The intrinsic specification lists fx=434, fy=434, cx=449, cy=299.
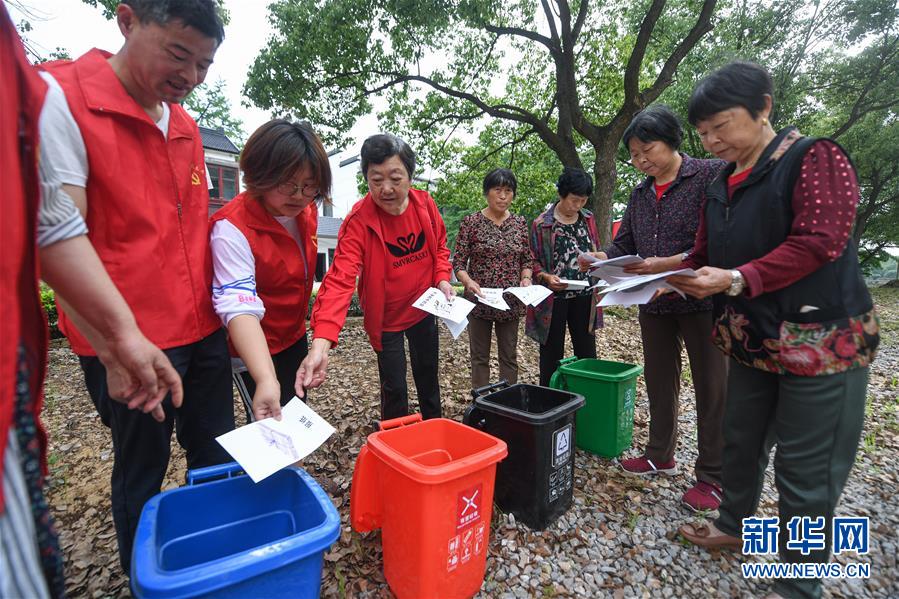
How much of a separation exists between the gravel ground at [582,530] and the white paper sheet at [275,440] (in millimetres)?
929

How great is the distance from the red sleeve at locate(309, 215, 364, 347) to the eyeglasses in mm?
440

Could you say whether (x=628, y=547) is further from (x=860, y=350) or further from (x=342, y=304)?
(x=342, y=304)

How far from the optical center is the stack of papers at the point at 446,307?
245 centimetres

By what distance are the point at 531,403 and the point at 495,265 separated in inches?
53.1

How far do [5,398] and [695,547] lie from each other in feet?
8.75

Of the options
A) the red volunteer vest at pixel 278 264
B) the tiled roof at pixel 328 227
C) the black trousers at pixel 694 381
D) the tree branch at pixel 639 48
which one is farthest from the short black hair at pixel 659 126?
the tiled roof at pixel 328 227

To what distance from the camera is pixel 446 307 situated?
253 cm

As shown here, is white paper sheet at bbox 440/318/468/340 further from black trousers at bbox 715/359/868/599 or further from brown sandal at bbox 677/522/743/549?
brown sandal at bbox 677/522/743/549

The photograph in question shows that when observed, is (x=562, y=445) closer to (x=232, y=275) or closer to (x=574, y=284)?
(x=574, y=284)

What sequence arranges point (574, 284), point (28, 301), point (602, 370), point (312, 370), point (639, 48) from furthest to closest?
point (639, 48) → point (574, 284) → point (602, 370) → point (312, 370) → point (28, 301)

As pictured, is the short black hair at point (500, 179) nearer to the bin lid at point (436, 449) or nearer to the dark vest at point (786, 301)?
the dark vest at point (786, 301)

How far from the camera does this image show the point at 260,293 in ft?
6.66

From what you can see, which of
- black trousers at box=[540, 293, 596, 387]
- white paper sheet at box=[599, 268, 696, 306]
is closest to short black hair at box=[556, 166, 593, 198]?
black trousers at box=[540, 293, 596, 387]

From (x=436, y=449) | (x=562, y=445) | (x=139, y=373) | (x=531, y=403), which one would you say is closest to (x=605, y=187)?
(x=531, y=403)
